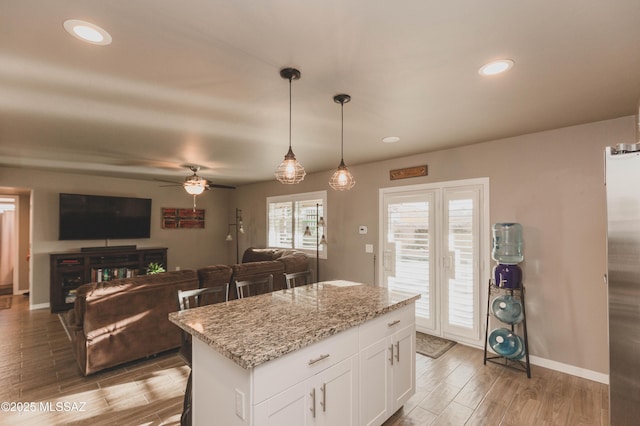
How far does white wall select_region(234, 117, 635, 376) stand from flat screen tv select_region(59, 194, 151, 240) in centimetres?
629

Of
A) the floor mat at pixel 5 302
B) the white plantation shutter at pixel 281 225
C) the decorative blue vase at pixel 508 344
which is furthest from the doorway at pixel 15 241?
the decorative blue vase at pixel 508 344

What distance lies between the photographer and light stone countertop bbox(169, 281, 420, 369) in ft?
4.85

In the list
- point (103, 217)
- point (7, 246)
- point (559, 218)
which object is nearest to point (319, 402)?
point (559, 218)

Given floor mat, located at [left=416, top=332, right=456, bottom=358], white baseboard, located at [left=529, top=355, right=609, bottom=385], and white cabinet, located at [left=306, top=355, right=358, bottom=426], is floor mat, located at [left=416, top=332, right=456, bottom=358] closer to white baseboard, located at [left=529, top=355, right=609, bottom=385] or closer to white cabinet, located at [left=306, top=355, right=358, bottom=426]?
white baseboard, located at [left=529, top=355, right=609, bottom=385]

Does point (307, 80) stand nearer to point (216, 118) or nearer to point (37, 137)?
point (216, 118)

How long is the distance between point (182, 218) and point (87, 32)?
6.35 m

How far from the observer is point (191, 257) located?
7605 mm

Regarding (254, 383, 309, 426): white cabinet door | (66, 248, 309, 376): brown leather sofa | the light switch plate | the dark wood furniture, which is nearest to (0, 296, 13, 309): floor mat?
the dark wood furniture

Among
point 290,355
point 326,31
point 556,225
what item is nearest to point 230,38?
point 326,31

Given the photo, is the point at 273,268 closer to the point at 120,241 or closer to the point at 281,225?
the point at 281,225

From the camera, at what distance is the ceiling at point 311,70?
1455 millimetres

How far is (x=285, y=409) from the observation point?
151 centimetres

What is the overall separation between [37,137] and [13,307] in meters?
4.18

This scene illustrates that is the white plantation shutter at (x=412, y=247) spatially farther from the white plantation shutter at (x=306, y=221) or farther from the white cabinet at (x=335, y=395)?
the white cabinet at (x=335, y=395)
